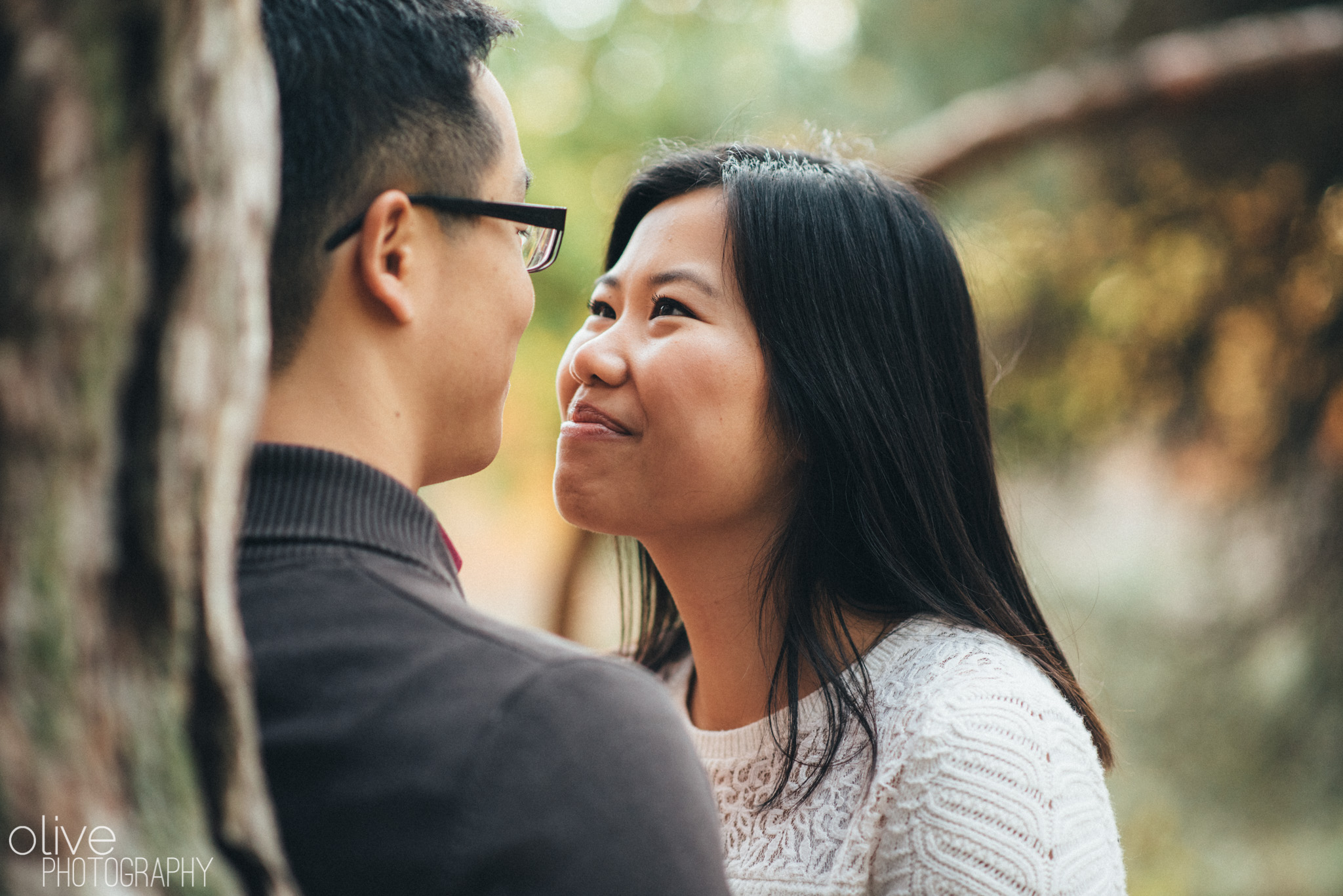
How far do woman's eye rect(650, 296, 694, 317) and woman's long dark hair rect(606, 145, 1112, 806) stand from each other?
0.11m

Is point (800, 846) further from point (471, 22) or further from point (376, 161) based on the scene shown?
point (471, 22)

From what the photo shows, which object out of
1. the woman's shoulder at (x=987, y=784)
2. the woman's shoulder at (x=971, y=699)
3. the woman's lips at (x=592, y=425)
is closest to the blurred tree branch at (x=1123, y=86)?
the woman's lips at (x=592, y=425)

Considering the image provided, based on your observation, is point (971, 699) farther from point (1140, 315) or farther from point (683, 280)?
point (1140, 315)

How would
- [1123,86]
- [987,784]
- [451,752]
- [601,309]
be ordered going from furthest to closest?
1. [1123,86]
2. [601,309]
3. [987,784]
4. [451,752]

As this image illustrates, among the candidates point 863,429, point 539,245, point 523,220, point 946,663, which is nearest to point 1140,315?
point 863,429

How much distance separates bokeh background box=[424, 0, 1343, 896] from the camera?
14.0ft

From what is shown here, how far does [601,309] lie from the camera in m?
2.13

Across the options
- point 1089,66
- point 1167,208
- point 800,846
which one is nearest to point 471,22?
point 800,846

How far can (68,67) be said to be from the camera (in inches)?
23.3

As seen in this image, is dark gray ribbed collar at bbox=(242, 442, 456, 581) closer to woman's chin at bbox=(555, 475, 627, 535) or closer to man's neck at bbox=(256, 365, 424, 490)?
man's neck at bbox=(256, 365, 424, 490)

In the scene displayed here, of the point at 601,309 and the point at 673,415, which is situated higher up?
the point at 601,309

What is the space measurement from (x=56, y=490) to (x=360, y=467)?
53cm

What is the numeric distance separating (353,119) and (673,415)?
0.77 metres

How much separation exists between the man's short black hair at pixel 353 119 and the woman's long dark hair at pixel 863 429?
74 centimetres
